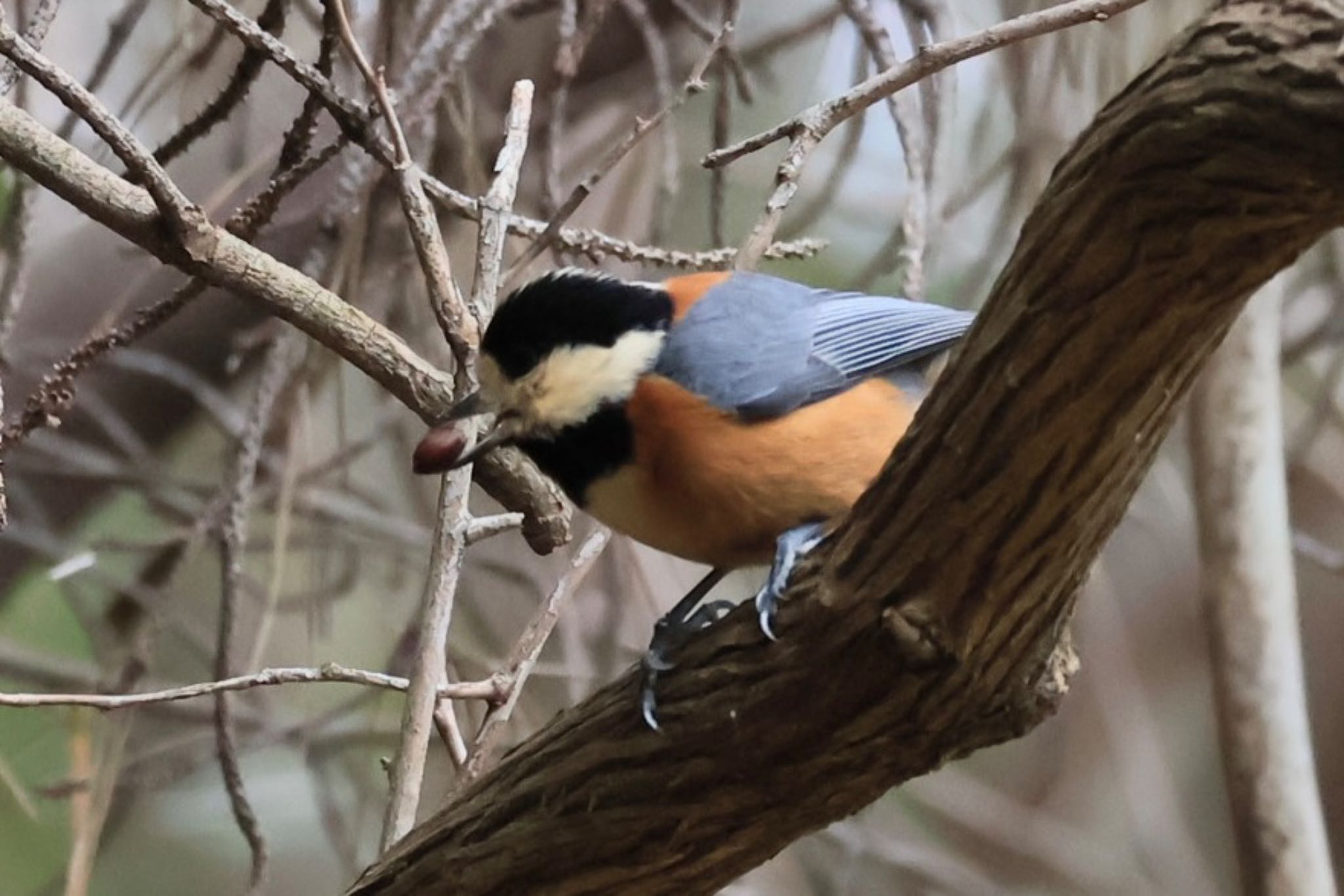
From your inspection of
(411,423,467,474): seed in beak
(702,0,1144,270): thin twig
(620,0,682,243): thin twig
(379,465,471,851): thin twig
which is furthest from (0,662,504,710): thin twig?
(620,0,682,243): thin twig

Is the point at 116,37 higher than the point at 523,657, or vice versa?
the point at 116,37

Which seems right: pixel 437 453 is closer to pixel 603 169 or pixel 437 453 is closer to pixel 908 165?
pixel 603 169

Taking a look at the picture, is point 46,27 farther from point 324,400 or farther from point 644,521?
point 324,400

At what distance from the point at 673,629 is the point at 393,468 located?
1137 millimetres

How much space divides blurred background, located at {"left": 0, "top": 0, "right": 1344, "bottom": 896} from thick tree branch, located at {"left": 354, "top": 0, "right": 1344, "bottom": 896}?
46 cm

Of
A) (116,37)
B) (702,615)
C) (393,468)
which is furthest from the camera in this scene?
(393,468)

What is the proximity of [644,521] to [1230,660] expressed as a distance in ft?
2.35

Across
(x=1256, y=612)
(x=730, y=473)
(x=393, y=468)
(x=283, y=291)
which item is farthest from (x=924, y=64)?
(x=393, y=468)

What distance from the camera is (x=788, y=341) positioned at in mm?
863

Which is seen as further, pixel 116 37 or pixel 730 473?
pixel 116 37

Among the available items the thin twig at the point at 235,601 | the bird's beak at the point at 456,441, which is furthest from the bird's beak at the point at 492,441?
the thin twig at the point at 235,601

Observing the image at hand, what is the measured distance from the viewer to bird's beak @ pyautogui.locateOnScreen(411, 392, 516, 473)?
2.57 feet

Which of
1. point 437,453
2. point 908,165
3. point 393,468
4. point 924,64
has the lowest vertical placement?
point 437,453

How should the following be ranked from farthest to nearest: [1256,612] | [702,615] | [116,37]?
1. [1256,612]
2. [116,37]
3. [702,615]
